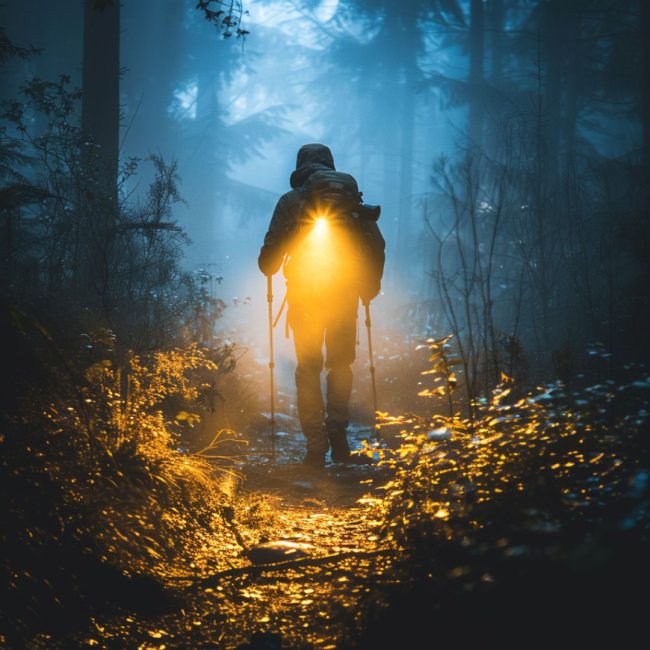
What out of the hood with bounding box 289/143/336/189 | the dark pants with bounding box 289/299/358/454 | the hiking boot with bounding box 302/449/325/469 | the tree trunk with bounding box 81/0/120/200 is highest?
the tree trunk with bounding box 81/0/120/200

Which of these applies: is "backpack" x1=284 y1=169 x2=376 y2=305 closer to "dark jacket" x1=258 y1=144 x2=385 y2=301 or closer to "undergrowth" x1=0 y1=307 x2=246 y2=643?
"dark jacket" x1=258 y1=144 x2=385 y2=301

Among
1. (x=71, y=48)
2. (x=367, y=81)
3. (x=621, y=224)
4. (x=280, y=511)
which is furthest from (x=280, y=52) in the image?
(x=280, y=511)

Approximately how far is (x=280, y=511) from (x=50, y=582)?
1826mm

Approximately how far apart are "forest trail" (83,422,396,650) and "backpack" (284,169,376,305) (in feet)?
7.62

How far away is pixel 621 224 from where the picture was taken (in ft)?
24.5

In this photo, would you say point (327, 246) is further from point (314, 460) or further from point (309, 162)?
point (314, 460)

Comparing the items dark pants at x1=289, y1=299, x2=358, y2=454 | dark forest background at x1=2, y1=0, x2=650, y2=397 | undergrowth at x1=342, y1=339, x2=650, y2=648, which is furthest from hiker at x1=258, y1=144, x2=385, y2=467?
undergrowth at x1=342, y1=339, x2=650, y2=648

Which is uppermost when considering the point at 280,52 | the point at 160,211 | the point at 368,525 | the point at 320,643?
the point at 280,52

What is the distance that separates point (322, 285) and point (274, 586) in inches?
128

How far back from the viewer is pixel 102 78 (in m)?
7.64

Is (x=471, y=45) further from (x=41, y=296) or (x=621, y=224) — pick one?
(x=41, y=296)

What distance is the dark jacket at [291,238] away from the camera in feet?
16.6

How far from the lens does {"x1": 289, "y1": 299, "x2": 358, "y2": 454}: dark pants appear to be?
5.08m

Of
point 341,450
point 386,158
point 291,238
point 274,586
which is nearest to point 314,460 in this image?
point 341,450
